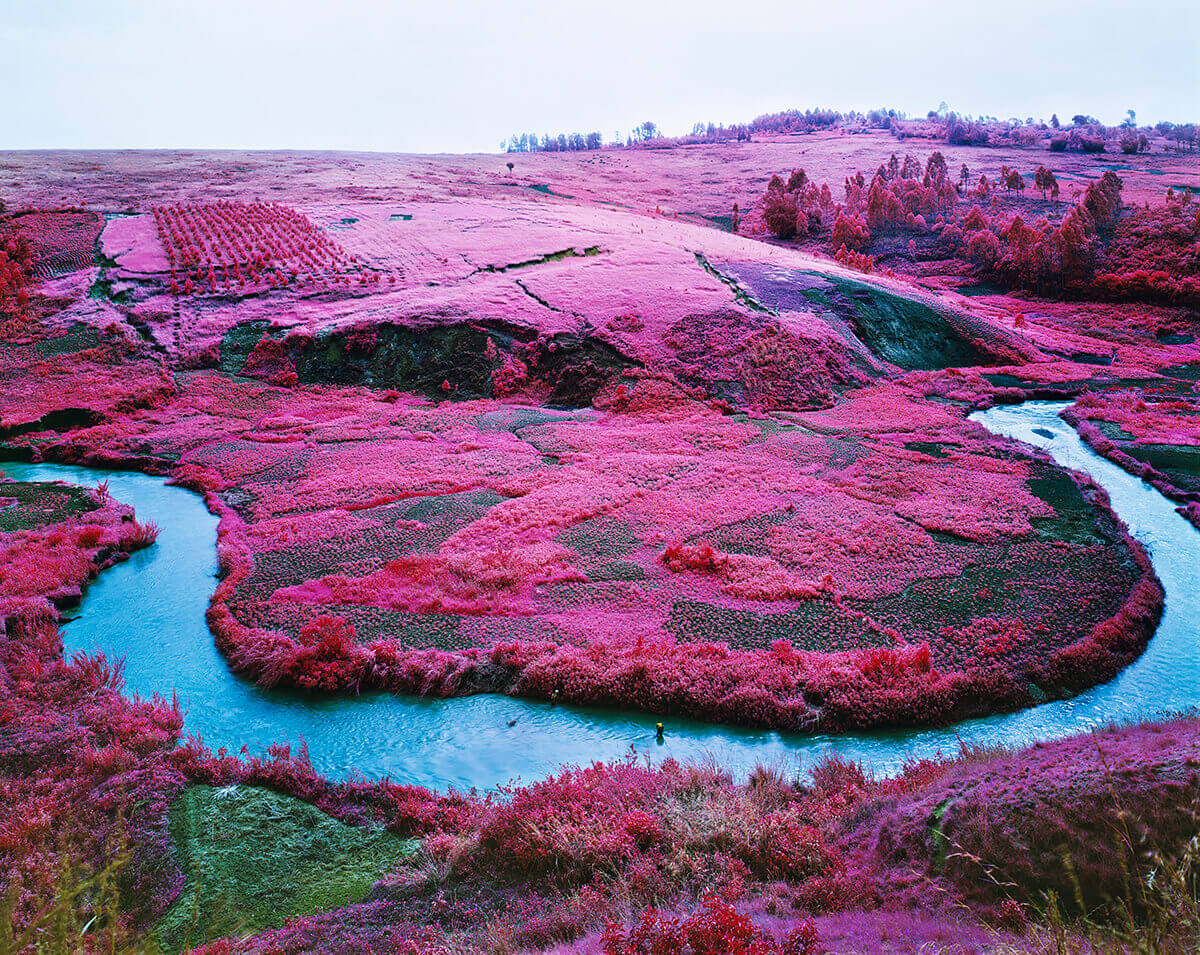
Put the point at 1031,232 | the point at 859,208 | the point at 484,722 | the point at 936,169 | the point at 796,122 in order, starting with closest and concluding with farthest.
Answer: the point at 484,722
the point at 1031,232
the point at 859,208
the point at 936,169
the point at 796,122

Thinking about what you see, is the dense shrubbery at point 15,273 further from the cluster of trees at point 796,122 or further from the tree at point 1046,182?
the cluster of trees at point 796,122

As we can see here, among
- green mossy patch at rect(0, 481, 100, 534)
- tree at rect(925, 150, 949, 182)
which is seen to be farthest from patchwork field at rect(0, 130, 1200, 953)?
tree at rect(925, 150, 949, 182)

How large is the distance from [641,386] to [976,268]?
105 feet

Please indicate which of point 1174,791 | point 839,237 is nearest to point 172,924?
point 1174,791

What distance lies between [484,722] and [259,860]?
345 centimetres

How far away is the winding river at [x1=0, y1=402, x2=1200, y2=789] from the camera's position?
9.65 meters

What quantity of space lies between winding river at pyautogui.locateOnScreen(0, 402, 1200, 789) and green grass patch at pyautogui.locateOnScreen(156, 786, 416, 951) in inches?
44.4

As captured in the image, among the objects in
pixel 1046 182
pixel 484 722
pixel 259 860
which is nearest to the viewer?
pixel 259 860

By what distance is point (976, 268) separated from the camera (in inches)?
1740

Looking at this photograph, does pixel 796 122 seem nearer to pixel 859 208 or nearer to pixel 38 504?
pixel 859 208

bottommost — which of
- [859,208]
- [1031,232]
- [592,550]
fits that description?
[592,550]

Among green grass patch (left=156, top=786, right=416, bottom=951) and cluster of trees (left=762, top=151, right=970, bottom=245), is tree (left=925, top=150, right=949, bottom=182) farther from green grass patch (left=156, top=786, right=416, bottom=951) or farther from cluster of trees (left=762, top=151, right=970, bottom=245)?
green grass patch (left=156, top=786, right=416, bottom=951)

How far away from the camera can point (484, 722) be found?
1047cm

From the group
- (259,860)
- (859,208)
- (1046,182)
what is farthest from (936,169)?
(259,860)
